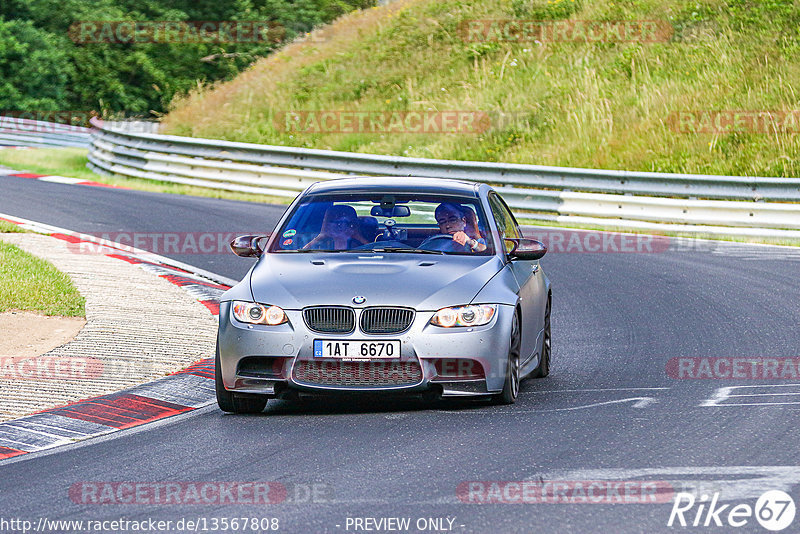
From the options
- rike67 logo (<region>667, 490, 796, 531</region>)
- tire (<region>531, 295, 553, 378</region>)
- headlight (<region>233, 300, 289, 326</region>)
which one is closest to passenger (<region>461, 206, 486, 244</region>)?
tire (<region>531, 295, 553, 378</region>)

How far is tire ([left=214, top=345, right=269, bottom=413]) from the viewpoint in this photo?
27.3 feet

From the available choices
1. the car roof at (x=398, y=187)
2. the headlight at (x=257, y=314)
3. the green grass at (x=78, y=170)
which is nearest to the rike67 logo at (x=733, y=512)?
the headlight at (x=257, y=314)

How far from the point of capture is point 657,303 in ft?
44.6

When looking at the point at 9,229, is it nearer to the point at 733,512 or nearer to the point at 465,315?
the point at 465,315

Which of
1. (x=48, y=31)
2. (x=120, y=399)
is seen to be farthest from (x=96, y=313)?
(x=48, y=31)

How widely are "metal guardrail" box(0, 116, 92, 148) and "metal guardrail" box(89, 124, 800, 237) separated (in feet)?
35.7

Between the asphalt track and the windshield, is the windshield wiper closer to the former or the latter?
the windshield

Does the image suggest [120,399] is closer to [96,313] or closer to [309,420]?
[309,420]

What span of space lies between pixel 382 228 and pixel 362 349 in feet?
5.48

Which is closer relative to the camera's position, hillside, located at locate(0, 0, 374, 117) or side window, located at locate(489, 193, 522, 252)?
side window, located at locate(489, 193, 522, 252)

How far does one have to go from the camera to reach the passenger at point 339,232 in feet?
30.3

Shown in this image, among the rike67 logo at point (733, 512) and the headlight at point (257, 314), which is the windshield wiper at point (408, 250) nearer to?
the headlight at point (257, 314)

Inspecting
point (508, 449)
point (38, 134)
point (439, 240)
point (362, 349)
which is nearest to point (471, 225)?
point (439, 240)

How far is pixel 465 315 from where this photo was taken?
817 cm
